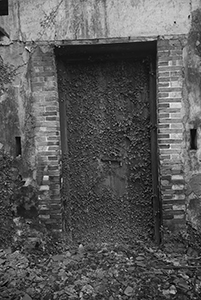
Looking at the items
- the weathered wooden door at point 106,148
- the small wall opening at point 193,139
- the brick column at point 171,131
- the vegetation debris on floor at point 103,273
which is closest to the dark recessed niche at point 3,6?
the weathered wooden door at point 106,148

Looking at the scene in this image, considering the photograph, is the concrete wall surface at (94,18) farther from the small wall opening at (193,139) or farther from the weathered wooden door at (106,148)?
the small wall opening at (193,139)

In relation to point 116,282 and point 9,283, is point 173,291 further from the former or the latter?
point 9,283

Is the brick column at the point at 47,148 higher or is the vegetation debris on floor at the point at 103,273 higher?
the brick column at the point at 47,148

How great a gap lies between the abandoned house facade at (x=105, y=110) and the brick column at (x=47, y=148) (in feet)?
0.04

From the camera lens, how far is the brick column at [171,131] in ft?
14.3

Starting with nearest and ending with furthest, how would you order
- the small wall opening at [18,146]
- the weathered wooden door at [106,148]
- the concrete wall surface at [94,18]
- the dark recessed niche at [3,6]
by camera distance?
the dark recessed niche at [3,6] < the concrete wall surface at [94,18] < the small wall opening at [18,146] < the weathered wooden door at [106,148]

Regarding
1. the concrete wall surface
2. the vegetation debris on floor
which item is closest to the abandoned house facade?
the concrete wall surface

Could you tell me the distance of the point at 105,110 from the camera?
4.86m

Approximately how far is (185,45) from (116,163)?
1860 mm

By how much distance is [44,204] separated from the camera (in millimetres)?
4570

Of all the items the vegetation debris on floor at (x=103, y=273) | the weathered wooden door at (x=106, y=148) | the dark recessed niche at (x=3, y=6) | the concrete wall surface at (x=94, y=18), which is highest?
the concrete wall surface at (x=94, y=18)

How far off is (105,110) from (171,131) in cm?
102

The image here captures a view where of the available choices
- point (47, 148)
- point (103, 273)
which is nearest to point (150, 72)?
point (47, 148)

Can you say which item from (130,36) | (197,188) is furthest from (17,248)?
(130,36)
